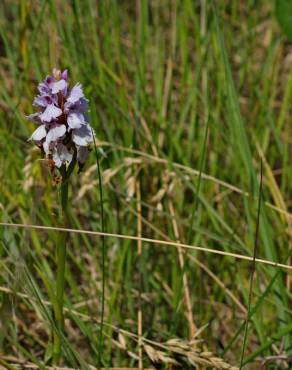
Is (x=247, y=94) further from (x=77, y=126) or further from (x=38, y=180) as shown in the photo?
(x=77, y=126)

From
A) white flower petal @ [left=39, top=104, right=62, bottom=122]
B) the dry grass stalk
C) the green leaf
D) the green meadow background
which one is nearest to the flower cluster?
white flower petal @ [left=39, top=104, right=62, bottom=122]

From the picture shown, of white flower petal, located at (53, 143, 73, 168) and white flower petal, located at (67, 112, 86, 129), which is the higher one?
white flower petal, located at (67, 112, 86, 129)

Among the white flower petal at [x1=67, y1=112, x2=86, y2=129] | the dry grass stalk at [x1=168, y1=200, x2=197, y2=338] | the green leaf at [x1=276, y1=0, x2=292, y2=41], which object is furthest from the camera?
the green leaf at [x1=276, y1=0, x2=292, y2=41]

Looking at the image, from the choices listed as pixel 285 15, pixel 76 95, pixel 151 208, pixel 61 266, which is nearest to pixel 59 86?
pixel 76 95

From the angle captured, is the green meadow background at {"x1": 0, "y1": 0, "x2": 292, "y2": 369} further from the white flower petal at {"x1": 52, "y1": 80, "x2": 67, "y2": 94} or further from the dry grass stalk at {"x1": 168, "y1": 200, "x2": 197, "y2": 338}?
the white flower petal at {"x1": 52, "y1": 80, "x2": 67, "y2": 94}

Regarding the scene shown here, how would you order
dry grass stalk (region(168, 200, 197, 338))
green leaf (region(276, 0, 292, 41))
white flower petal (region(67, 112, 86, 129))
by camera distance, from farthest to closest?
green leaf (region(276, 0, 292, 41)) < dry grass stalk (region(168, 200, 197, 338)) < white flower petal (region(67, 112, 86, 129))

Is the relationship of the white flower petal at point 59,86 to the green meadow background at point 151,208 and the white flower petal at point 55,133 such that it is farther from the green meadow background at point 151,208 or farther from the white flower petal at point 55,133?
the green meadow background at point 151,208

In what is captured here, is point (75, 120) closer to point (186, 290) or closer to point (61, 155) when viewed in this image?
point (61, 155)

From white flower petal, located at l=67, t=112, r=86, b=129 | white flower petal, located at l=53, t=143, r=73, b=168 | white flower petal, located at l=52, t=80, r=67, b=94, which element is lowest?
white flower petal, located at l=53, t=143, r=73, b=168
